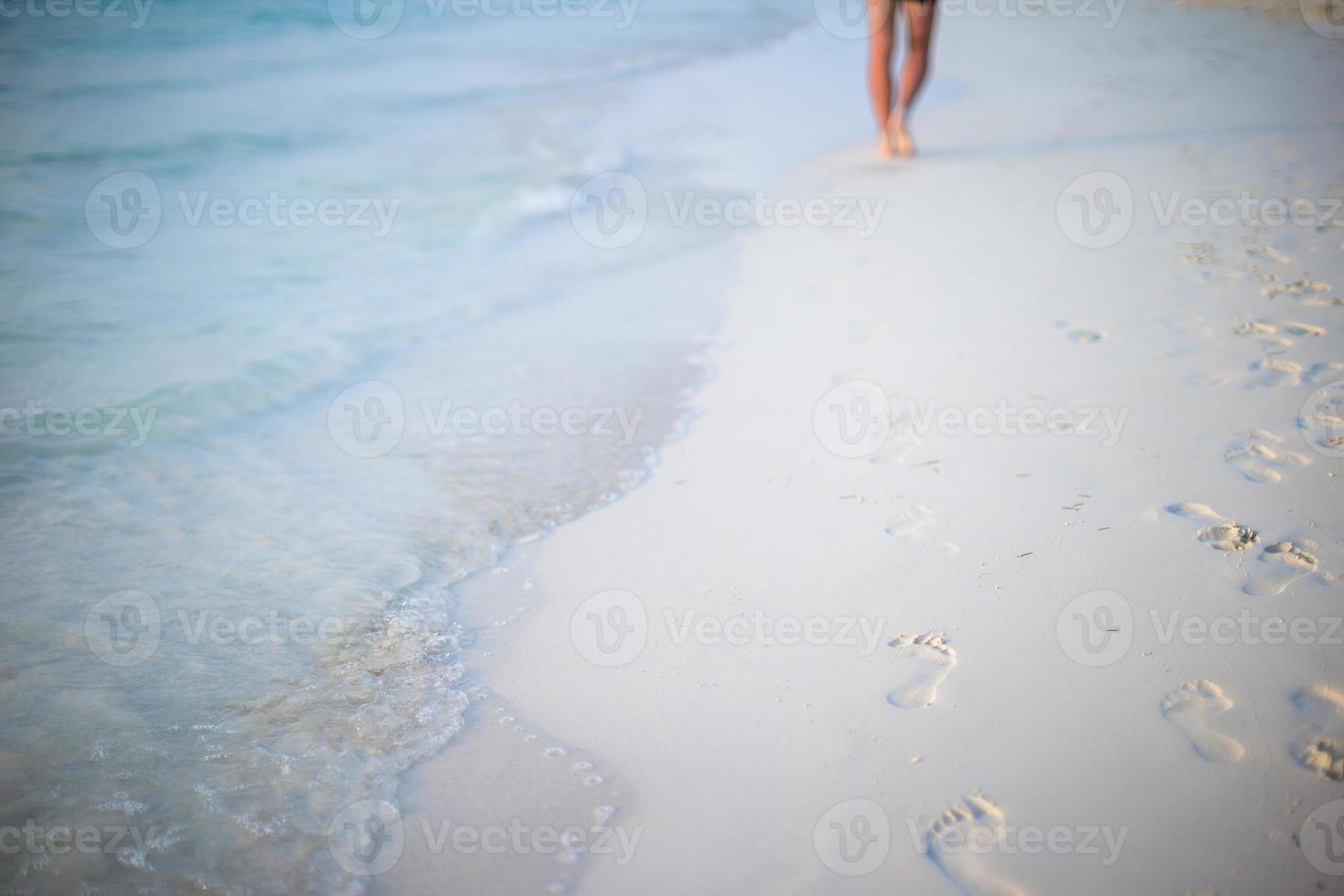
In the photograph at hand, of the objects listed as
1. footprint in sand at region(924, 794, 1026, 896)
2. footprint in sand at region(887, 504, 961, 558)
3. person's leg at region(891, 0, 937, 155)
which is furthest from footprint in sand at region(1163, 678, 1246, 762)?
person's leg at region(891, 0, 937, 155)

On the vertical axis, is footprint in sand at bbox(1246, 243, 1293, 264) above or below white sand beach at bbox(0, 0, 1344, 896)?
above

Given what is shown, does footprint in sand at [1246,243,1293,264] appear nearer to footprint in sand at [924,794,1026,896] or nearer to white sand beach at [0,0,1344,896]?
white sand beach at [0,0,1344,896]

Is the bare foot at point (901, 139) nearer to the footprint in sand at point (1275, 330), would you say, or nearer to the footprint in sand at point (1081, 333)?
the footprint in sand at point (1081, 333)

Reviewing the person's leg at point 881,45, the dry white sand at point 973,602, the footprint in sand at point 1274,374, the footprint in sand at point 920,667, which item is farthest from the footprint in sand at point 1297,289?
the person's leg at point 881,45

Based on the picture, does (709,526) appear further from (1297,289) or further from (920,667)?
(1297,289)

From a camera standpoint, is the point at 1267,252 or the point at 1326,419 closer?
the point at 1326,419

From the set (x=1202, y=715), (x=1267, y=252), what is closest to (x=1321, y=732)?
(x=1202, y=715)

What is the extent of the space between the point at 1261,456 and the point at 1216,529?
43 cm

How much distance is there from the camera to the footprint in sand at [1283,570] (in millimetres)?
1991

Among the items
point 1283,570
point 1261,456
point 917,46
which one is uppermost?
point 917,46

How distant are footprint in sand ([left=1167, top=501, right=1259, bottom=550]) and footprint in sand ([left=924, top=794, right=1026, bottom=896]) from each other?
107 cm

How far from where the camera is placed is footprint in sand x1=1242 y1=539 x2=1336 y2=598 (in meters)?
1.99

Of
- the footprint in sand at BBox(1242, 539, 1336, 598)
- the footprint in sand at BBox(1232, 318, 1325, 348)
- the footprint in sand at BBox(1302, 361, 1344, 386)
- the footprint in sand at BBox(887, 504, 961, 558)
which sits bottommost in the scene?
the footprint in sand at BBox(887, 504, 961, 558)

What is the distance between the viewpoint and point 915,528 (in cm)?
247
